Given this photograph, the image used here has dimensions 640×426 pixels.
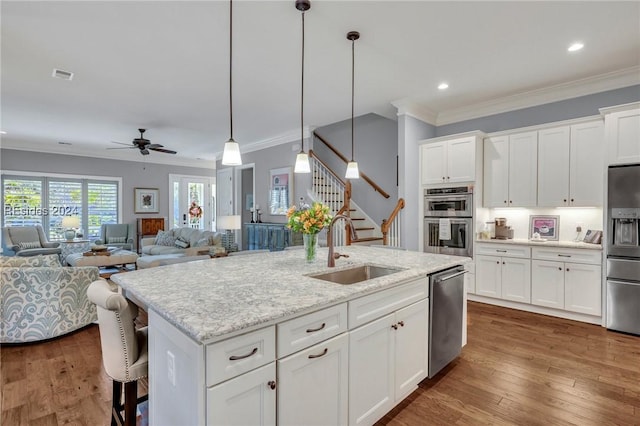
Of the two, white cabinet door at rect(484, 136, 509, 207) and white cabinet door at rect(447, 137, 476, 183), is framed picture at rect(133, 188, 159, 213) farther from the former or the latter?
white cabinet door at rect(484, 136, 509, 207)

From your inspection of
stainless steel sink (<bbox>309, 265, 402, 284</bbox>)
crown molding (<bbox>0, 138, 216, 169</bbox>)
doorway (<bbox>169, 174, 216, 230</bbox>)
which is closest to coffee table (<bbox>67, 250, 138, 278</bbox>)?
crown molding (<bbox>0, 138, 216, 169</bbox>)

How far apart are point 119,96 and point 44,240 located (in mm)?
4951

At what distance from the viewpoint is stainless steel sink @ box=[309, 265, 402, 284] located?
7.78 feet

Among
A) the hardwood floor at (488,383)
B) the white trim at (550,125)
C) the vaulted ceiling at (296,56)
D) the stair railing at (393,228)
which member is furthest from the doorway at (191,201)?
Answer: the white trim at (550,125)

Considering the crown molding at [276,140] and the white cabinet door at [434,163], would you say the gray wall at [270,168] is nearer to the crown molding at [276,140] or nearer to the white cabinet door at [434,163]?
the crown molding at [276,140]

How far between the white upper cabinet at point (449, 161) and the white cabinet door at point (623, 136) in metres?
1.40

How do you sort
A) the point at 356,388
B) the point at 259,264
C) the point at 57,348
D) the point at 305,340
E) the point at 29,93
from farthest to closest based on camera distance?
the point at 29,93 → the point at 57,348 → the point at 259,264 → the point at 356,388 → the point at 305,340

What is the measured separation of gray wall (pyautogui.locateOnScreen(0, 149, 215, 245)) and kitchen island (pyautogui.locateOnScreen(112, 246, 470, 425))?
305 inches

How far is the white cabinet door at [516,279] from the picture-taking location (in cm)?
409

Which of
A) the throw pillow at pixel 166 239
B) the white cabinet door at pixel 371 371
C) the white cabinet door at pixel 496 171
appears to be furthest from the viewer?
the throw pillow at pixel 166 239

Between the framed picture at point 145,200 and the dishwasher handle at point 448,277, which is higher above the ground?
the framed picture at point 145,200

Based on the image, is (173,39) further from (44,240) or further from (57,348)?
(44,240)

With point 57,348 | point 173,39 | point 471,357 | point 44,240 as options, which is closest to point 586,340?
point 471,357

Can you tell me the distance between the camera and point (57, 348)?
3.14m
